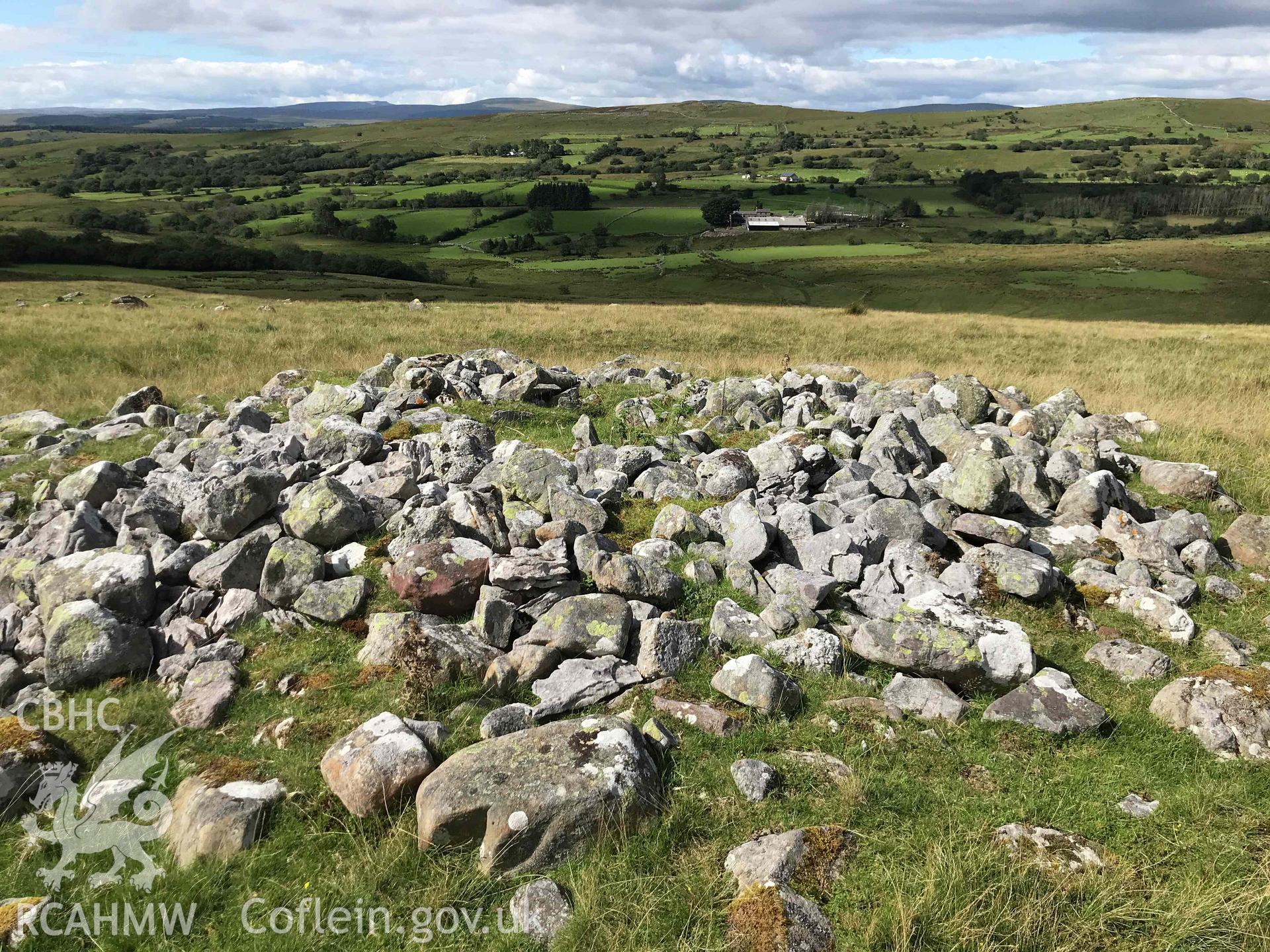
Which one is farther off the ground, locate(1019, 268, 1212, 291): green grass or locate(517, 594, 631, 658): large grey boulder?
locate(1019, 268, 1212, 291): green grass

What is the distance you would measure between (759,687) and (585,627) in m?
2.12

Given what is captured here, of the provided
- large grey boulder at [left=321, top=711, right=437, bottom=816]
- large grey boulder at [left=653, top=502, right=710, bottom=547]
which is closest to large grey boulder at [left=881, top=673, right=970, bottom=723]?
large grey boulder at [left=653, top=502, right=710, bottom=547]

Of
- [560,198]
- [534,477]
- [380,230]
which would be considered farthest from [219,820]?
[560,198]

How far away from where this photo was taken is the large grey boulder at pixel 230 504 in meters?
10.7

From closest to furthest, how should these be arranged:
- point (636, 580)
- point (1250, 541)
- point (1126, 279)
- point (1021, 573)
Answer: point (636, 580) → point (1021, 573) → point (1250, 541) → point (1126, 279)

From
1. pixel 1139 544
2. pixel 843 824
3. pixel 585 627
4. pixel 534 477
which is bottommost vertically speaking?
pixel 843 824

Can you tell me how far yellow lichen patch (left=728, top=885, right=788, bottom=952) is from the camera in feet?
16.5

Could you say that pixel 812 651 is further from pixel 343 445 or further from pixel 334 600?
pixel 343 445

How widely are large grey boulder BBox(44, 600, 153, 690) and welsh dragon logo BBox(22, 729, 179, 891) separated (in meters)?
1.43

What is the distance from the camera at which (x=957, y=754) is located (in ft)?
22.8

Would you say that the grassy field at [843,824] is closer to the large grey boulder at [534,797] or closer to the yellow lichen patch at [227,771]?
the yellow lichen patch at [227,771]

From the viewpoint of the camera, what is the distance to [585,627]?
856cm

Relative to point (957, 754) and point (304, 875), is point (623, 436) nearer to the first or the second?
point (957, 754)

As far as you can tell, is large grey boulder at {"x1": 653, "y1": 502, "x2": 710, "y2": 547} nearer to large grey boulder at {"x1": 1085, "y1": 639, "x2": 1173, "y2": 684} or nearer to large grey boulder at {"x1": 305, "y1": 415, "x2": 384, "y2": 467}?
large grey boulder at {"x1": 1085, "y1": 639, "x2": 1173, "y2": 684}
